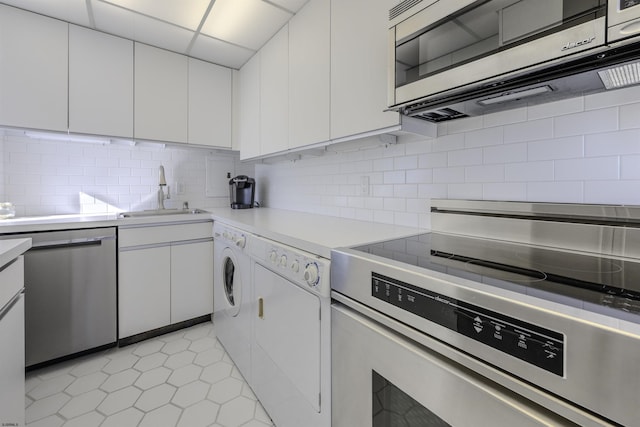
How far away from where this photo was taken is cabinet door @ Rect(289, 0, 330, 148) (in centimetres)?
161

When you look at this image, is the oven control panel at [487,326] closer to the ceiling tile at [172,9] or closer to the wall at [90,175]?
the ceiling tile at [172,9]

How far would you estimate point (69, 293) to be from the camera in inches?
74.1

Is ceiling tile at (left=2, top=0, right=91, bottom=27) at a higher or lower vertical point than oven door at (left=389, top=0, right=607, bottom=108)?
higher

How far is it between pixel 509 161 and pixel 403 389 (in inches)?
37.8

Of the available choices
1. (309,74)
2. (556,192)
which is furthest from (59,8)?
(556,192)

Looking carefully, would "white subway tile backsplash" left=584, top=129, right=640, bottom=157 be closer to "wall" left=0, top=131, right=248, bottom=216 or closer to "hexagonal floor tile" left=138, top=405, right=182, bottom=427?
"hexagonal floor tile" left=138, top=405, right=182, bottom=427

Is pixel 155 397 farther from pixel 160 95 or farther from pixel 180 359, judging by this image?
pixel 160 95

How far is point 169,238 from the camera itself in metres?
2.27

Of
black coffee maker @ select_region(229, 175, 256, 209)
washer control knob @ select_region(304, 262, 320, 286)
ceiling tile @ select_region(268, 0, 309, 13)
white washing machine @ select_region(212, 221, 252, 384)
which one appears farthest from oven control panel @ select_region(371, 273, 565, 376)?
black coffee maker @ select_region(229, 175, 256, 209)

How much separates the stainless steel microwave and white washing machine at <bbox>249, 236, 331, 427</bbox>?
76 cm

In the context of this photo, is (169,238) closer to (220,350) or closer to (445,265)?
(220,350)

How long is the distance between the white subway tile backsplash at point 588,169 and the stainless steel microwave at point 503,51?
0.23m

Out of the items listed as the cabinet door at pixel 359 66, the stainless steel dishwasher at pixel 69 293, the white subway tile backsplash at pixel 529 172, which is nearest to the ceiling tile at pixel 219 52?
the cabinet door at pixel 359 66

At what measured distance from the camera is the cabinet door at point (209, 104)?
2525 mm
